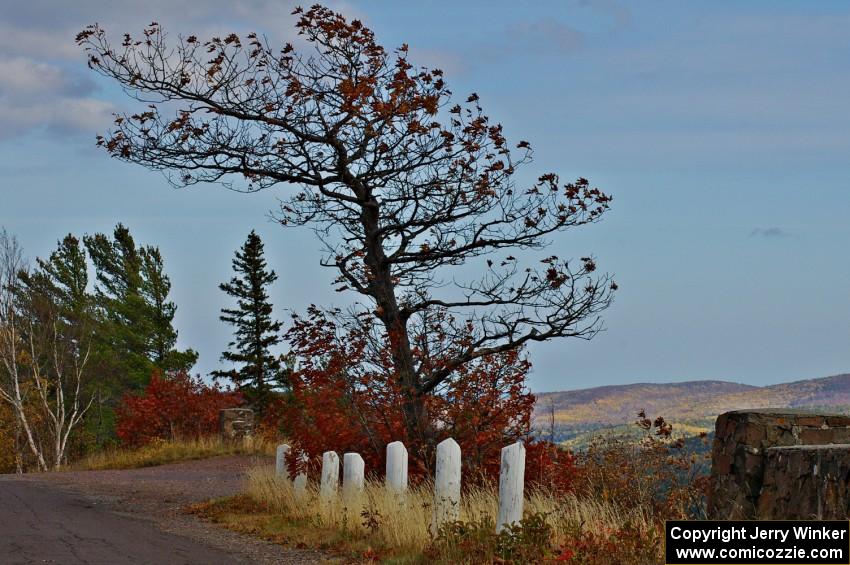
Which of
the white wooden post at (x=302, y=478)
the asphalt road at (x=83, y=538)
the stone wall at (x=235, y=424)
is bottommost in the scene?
the asphalt road at (x=83, y=538)

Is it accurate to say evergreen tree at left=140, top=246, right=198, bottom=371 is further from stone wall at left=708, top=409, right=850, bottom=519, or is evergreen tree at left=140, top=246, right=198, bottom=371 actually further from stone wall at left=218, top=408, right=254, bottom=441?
stone wall at left=708, top=409, right=850, bottom=519

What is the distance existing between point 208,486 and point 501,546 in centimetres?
1346

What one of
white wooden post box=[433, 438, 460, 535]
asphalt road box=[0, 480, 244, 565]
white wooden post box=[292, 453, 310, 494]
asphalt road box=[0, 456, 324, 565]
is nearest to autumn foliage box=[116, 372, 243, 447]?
asphalt road box=[0, 456, 324, 565]

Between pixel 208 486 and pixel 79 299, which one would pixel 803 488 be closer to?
pixel 208 486

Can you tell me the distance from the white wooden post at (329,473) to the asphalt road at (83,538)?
7.51ft

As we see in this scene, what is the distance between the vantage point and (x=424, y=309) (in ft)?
57.9

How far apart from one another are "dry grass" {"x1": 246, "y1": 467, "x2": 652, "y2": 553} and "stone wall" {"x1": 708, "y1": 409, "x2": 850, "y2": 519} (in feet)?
3.20

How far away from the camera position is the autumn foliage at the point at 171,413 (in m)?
34.8

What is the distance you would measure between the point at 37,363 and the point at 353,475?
37.3 metres

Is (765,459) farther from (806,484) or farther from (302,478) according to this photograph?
(302,478)

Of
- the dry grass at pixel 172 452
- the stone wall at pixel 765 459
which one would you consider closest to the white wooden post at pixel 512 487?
the stone wall at pixel 765 459

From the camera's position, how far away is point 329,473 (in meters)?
16.0

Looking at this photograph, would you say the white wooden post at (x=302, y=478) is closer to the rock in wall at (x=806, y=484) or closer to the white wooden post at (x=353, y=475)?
the white wooden post at (x=353, y=475)

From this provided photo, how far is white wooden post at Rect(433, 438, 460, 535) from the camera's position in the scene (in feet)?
39.5
